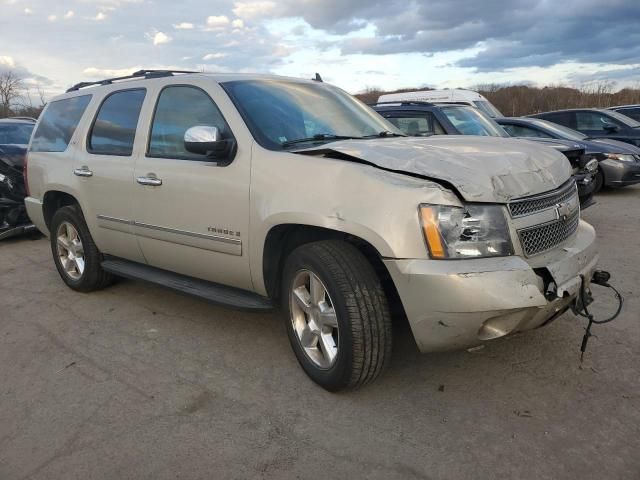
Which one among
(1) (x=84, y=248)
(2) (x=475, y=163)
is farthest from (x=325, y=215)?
(1) (x=84, y=248)

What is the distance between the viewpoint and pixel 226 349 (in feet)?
12.2

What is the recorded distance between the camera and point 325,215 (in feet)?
9.19

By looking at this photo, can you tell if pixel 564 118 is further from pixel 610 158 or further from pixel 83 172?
pixel 83 172

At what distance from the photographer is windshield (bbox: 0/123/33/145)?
8914mm

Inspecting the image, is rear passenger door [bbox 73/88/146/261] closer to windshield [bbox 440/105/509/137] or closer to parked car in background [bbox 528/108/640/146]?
windshield [bbox 440/105/509/137]

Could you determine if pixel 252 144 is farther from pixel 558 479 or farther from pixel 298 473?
pixel 558 479

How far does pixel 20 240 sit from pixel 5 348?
4.45m

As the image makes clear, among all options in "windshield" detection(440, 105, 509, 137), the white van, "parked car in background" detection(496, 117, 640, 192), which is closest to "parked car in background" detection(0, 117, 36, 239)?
"windshield" detection(440, 105, 509, 137)

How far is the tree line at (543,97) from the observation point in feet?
84.4

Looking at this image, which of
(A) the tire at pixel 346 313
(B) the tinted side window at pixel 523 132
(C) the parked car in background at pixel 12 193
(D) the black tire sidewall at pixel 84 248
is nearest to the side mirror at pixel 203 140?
(A) the tire at pixel 346 313

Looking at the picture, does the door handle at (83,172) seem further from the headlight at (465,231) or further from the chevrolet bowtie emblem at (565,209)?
the chevrolet bowtie emblem at (565,209)

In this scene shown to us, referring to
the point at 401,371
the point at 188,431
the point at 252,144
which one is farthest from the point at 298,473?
the point at 252,144

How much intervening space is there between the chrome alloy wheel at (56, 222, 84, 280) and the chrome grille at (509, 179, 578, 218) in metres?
3.84

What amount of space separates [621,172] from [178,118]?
8.10m
